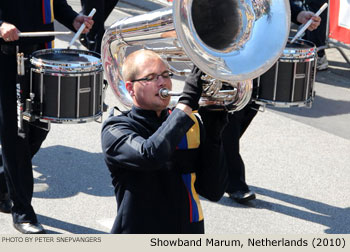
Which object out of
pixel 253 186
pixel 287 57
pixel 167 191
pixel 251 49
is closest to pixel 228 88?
pixel 251 49

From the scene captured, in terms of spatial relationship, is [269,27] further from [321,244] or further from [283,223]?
[283,223]

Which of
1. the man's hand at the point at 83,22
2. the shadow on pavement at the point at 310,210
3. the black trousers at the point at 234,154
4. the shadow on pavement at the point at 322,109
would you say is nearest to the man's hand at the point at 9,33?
the man's hand at the point at 83,22

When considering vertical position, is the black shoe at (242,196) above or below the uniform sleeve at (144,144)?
below

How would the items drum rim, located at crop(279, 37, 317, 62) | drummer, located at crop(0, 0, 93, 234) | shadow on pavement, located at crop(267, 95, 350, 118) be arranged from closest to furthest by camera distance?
1. drummer, located at crop(0, 0, 93, 234)
2. drum rim, located at crop(279, 37, 317, 62)
3. shadow on pavement, located at crop(267, 95, 350, 118)

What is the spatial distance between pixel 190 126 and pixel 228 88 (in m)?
0.28

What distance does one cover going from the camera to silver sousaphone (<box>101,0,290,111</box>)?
278 cm

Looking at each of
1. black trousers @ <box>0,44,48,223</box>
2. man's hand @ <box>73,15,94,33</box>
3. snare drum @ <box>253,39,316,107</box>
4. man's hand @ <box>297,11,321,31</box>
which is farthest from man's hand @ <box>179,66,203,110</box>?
man's hand @ <box>297,11,321,31</box>

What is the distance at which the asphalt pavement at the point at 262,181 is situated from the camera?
16.0 ft

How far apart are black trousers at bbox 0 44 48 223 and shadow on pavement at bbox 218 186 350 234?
1.41 meters

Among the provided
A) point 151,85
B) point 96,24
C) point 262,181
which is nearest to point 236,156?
point 262,181

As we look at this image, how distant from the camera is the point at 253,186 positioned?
18.0 ft

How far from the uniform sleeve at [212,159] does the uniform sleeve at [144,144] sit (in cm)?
18

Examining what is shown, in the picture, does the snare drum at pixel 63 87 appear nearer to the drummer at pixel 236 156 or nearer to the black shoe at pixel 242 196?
the drummer at pixel 236 156

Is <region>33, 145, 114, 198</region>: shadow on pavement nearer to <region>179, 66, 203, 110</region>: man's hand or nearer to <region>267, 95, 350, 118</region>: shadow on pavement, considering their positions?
<region>267, 95, 350, 118</region>: shadow on pavement
